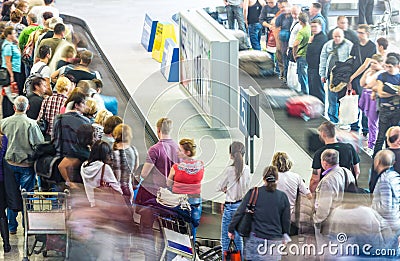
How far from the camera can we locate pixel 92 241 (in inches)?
339

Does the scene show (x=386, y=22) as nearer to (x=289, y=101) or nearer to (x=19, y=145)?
(x=289, y=101)

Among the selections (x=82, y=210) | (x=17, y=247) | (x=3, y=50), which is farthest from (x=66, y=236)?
(x=3, y=50)

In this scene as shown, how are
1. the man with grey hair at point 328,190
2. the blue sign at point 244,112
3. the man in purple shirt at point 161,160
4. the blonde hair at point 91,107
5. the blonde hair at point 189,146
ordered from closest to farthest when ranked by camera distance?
the man with grey hair at point 328,190 < the blonde hair at point 189,146 < the man in purple shirt at point 161,160 < the blonde hair at point 91,107 < the blue sign at point 244,112

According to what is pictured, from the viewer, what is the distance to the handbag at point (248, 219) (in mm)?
7898

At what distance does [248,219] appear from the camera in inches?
314

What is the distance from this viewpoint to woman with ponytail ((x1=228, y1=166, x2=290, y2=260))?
7859 millimetres

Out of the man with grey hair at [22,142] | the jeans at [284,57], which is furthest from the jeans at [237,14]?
the man with grey hair at [22,142]

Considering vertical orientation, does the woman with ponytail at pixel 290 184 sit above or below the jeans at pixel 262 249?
above

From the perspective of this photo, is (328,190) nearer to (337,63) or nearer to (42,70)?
(337,63)

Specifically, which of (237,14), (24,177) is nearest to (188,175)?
(24,177)

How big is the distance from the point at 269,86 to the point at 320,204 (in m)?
6.54

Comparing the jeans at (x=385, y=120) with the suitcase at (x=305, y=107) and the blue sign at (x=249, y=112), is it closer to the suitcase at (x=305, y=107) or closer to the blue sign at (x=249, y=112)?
the blue sign at (x=249, y=112)

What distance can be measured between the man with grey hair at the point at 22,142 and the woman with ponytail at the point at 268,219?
8.33ft

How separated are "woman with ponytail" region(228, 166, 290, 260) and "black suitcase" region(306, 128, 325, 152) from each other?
3.27 m
